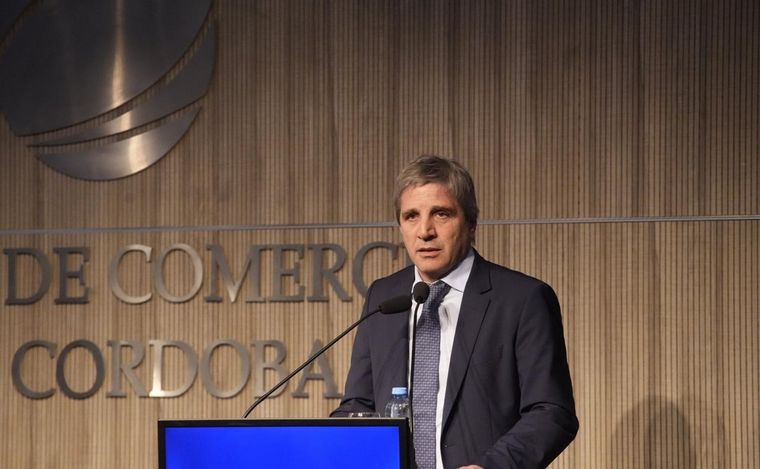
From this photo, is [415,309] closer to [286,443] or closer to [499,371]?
[499,371]

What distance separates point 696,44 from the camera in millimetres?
4113

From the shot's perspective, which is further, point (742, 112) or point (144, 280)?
point (144, 280)

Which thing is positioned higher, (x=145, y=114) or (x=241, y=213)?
(x=145, y=114)

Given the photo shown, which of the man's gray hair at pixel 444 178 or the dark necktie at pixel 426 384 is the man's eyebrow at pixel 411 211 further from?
the dark necktie at pixel 426 384

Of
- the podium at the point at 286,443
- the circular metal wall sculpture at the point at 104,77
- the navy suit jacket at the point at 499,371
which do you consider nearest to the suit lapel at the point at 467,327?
the navy suit jacket at the point at 499,371

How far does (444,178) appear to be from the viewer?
2707 mm

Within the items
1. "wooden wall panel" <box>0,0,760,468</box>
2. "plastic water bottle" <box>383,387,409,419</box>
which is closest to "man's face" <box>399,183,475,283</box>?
"plastic water bottle" <box>383,387,409,419</box>

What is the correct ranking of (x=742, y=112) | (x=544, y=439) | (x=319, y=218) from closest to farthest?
(x=544, y=439) → (x=742, y=112) → (x=319, y=218)

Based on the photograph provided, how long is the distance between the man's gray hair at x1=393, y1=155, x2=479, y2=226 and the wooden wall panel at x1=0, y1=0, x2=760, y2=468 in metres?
1.49

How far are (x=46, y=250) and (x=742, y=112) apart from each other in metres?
3.03

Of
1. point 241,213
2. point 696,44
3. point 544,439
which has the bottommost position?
point 544,439

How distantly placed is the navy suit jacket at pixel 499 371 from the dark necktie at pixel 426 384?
0.04 m

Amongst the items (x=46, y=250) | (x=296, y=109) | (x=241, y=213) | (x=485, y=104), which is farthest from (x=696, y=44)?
(x=46, y=250)

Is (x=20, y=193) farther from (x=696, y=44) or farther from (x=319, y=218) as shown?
(x=696, y=44)
